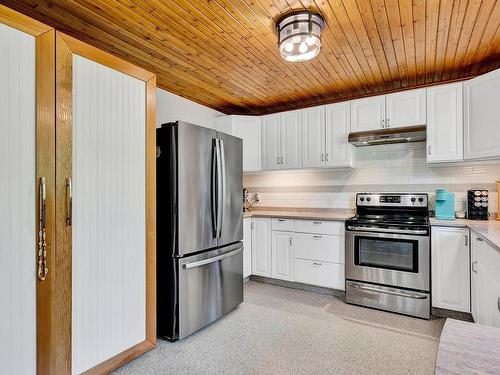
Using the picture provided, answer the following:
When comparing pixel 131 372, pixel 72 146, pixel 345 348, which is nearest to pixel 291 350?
pixel 345 348

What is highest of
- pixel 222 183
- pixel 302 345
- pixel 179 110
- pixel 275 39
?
pixel 275 39

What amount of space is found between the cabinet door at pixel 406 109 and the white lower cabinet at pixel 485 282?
1.31m

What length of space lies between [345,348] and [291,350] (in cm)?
43

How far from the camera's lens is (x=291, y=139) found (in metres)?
3.84

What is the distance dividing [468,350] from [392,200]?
3.02m

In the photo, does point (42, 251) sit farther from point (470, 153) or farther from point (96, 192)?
point (470, 153)

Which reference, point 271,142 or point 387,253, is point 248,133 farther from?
point 387,253

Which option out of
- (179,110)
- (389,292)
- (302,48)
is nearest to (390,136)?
(302,48)

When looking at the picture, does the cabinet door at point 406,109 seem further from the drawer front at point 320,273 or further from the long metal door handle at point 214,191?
the long metal door handle at point 214,191

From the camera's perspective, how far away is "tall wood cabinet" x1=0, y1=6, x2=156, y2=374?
1.47m

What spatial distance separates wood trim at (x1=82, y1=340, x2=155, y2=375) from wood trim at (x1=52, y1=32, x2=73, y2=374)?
212mm
